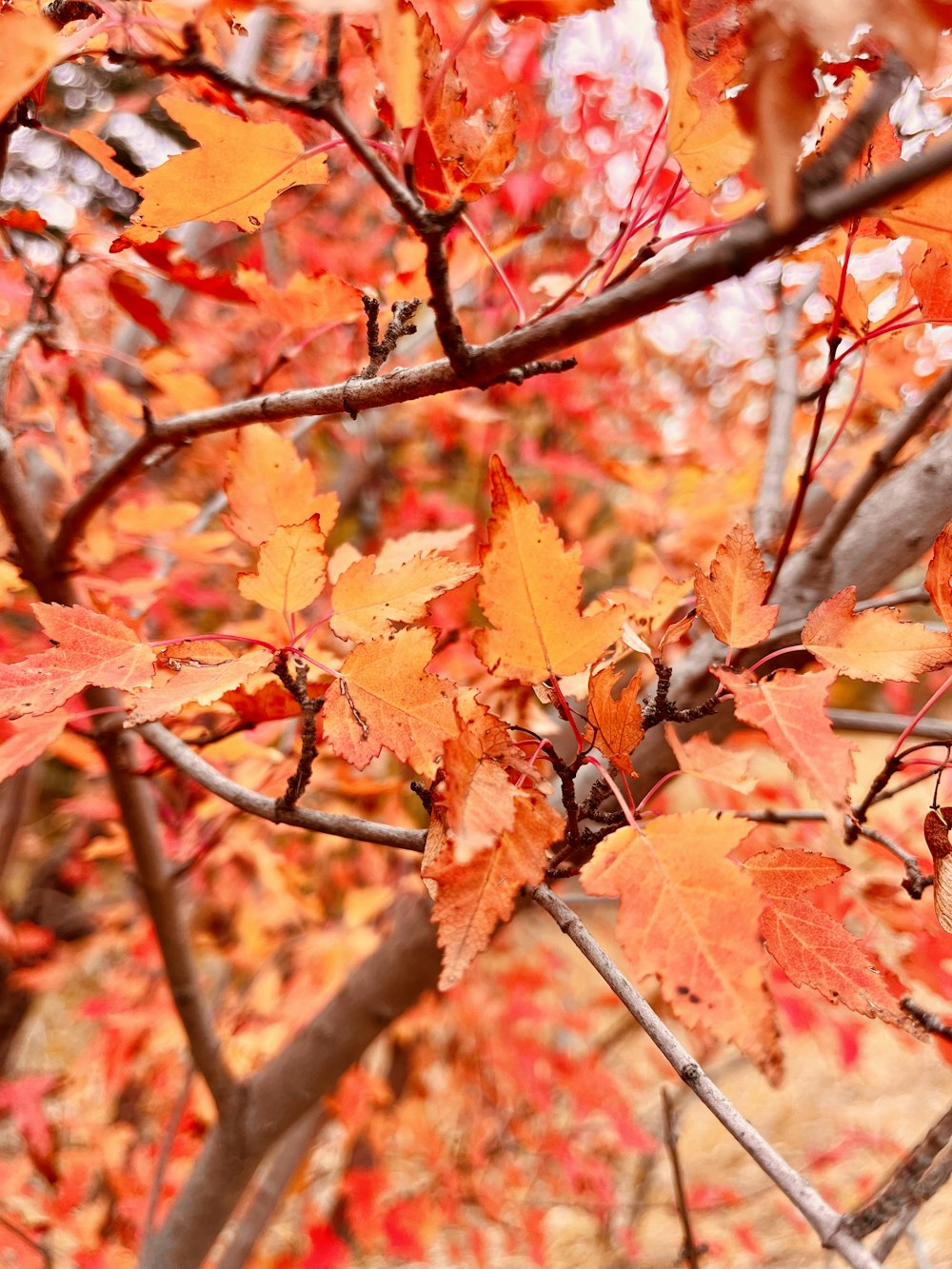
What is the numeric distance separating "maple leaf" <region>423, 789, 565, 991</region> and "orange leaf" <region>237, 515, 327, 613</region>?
16 cm

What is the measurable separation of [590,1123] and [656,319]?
2.21 m

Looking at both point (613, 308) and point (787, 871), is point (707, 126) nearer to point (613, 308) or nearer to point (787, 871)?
point (613, 308)

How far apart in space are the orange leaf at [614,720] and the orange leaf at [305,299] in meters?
0.34

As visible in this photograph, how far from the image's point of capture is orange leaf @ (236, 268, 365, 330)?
21.7 inches

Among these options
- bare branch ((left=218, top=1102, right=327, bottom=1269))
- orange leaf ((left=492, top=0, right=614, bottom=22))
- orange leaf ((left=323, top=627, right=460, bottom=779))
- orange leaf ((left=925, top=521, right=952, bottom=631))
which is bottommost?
bare branch ((left=218, top=1102, right=327, bottom=1269))

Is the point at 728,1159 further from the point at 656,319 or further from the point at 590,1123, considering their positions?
the point at 656,319

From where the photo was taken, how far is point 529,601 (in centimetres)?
35

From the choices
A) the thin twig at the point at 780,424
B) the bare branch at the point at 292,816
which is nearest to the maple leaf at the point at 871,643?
the bare branch at the point at 292,816

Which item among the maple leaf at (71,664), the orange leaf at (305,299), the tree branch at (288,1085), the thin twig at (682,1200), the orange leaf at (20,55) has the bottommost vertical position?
the thin twig at (682,1200)

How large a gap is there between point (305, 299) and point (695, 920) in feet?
1.60

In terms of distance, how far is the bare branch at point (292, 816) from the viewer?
0.41m

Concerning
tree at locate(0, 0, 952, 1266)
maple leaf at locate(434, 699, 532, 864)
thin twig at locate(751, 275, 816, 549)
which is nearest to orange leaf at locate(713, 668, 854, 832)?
tree at locate(0, 0, 952, 1266)

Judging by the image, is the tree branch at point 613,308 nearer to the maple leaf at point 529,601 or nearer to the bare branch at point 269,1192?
the maple leaf at point 529,601

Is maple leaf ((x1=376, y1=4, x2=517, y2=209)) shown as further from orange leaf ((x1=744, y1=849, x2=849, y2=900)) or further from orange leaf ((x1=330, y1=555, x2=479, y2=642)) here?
orange leaf ((x1=744, y1=849, x2=849, y2=900))
